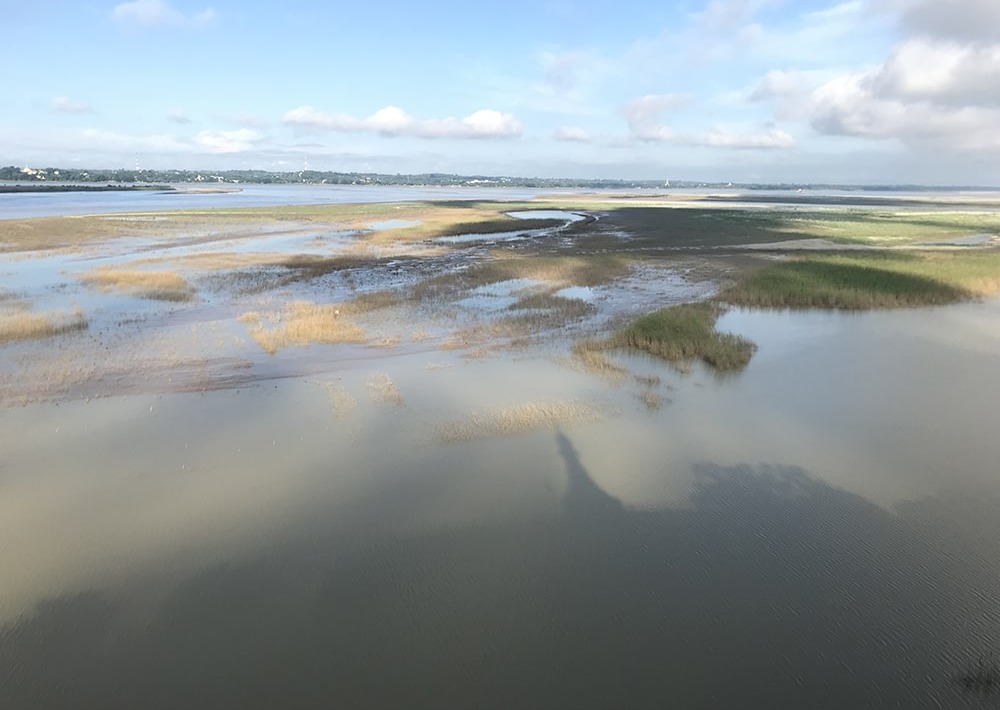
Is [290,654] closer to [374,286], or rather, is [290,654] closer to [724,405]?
[724,405]

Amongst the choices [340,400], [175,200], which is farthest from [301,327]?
[175,200]

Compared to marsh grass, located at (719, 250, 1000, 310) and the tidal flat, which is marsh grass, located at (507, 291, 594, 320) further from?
marsh grass, located at (719, 250, 1000, 310)

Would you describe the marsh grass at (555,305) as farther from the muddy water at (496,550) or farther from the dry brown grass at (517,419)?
the dry brown grass at (517,419)

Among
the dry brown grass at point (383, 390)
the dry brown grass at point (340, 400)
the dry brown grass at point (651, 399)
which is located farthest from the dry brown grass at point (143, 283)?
the dry brown grass at point (651, 399)

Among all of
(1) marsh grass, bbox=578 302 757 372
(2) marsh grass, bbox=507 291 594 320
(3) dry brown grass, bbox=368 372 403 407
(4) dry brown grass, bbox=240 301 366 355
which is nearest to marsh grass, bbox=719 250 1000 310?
(2) marsh grass, bbox=507 291 594 320

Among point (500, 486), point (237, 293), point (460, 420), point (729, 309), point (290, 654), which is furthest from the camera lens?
point (237, 293)

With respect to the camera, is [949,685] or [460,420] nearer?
[949,685]

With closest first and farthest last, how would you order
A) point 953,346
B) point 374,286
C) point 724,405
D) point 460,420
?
1. point 460,420
2. point 724,405
3. point 953,346
4. point 374,286

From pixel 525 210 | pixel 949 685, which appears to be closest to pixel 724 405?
pixel 949 685
